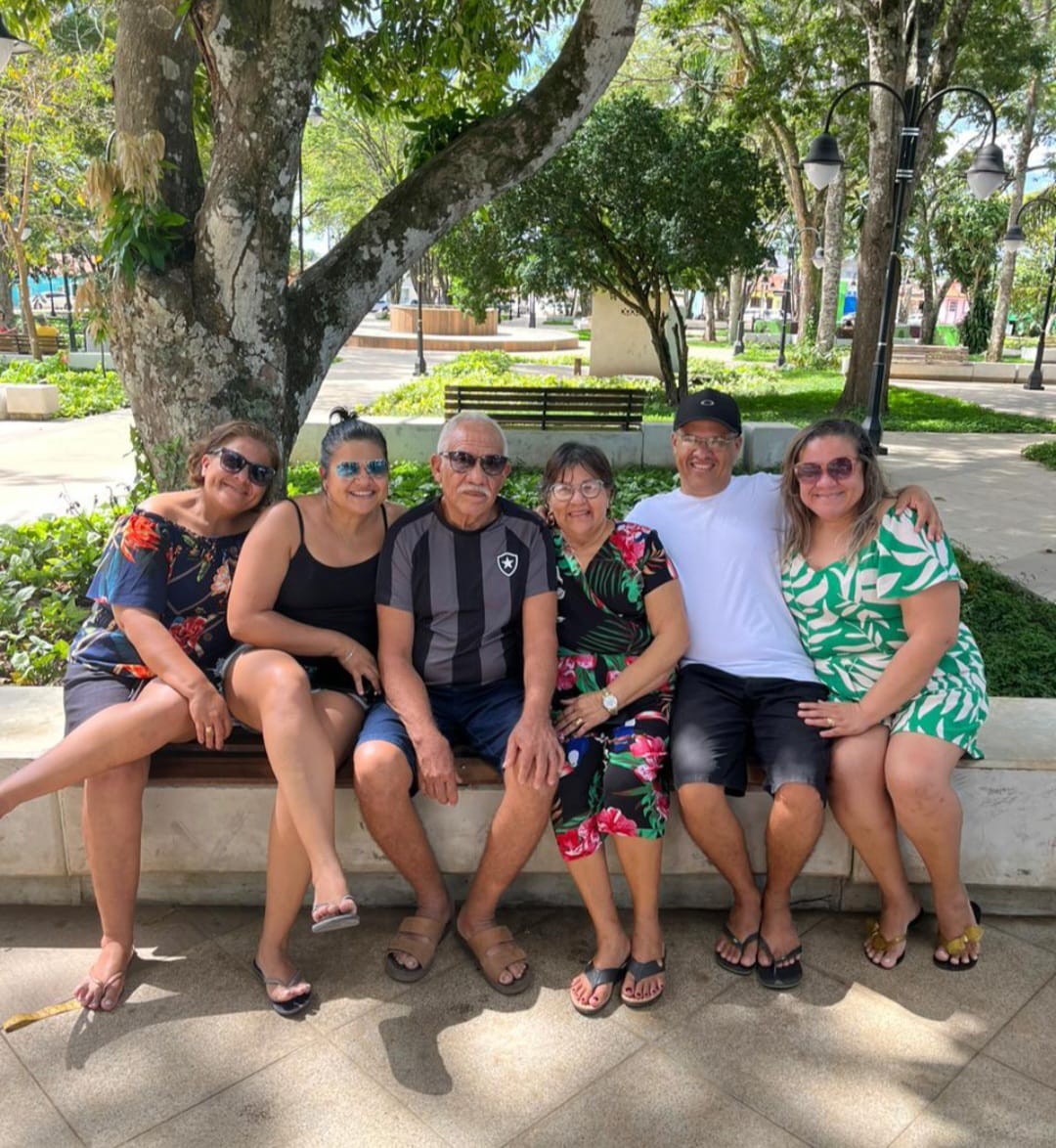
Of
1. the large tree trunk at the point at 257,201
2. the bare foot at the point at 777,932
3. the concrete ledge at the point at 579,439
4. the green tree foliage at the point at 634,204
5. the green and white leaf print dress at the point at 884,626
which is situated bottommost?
the bare foot at the point at 777,932

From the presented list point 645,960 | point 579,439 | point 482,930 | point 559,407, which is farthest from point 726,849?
point 559,407

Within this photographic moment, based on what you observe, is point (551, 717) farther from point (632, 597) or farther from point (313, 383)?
point (313, 383)

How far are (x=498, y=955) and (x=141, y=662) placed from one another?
1.36 m

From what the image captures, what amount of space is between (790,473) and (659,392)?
15292 millimetres

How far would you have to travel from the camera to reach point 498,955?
2.75m

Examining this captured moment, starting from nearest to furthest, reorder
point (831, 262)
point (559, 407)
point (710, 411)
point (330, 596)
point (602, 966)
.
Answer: point (602, 966), point (330, 596), point (710, 411), point (559, 407), point (831, 262)

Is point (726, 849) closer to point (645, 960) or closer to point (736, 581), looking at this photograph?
point (645, 960)

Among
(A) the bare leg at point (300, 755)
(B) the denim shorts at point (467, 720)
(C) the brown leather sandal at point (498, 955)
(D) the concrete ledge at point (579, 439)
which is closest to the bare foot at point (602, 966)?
(C) the brown leather sandal at point (498, 955)

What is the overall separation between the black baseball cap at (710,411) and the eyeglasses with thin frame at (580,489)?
16.1 inches

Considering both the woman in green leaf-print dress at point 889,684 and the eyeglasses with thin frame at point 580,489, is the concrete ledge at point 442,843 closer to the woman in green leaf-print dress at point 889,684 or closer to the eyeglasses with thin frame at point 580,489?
the woman in green leaf-print dress at point 889,684

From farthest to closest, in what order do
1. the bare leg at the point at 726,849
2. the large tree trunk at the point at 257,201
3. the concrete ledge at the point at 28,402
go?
the concrete ledge at the point at 28,402, the large tree trunk at the point at 257,201, the bare leg at the point at 726,849

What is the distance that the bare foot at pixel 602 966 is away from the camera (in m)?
2.62

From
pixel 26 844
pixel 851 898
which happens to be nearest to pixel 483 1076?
pixel 851 898

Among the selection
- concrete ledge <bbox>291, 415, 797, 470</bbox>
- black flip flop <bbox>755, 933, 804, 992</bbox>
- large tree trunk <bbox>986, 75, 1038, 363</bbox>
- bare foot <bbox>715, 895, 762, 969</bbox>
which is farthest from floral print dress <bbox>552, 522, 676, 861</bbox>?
large tree trunk <bbox>986, 75, 1038, 363</bbox>
